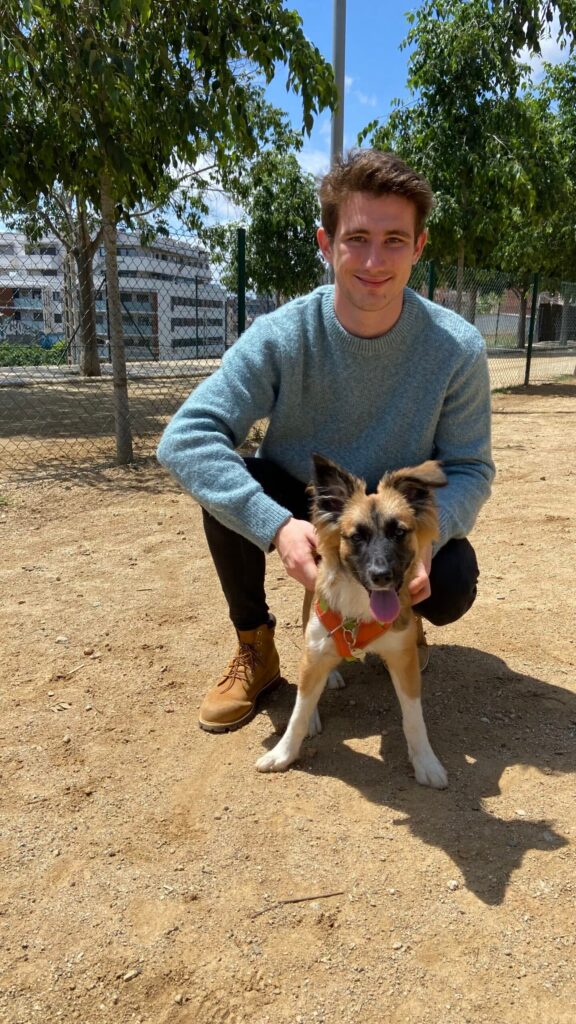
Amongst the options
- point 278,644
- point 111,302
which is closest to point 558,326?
point 111,302

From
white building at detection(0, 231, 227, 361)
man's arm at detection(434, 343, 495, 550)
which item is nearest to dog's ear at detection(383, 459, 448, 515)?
man's arm at detection(434, 343, 495, 550)

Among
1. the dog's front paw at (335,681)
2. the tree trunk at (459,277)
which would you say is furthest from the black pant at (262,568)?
the tree trunk at (459,277)

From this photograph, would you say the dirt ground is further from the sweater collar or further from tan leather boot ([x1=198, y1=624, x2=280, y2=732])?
the sweater collar

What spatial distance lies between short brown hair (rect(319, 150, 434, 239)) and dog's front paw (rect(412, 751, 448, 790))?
6.40 ft

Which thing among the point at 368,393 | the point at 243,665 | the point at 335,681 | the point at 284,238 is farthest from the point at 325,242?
the point at 284,238

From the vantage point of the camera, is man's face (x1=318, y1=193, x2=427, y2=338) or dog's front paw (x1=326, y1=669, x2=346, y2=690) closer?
man's face (x1=318, y1=193, x2=427, y2=338)

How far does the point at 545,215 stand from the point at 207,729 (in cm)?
1246

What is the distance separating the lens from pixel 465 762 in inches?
106

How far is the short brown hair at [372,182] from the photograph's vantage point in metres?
2.42

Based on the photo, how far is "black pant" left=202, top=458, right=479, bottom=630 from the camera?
276cm

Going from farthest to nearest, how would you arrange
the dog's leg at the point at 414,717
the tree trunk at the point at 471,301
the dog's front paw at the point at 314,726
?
the tree trunk at the point at 471,301 → the dog's front paw at the point at 314,726 → the dog's leg at the point at 414,717

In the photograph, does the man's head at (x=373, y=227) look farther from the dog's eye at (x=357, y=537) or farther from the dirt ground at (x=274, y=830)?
the dirt ground at (x=274, y=830)

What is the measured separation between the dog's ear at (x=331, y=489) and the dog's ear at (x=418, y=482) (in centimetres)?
12

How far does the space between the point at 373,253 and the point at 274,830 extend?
1976 millimetres
